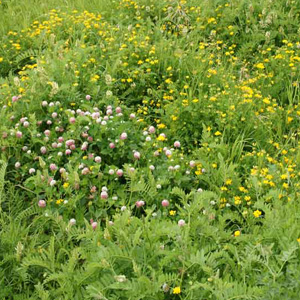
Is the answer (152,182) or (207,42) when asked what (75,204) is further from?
(207,42)

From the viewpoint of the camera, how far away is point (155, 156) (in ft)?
12.1

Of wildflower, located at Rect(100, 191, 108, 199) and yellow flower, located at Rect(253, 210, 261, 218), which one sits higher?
yellow flower, located at Rect(253, 210, 261, 218)

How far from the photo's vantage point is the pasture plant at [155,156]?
2658mm

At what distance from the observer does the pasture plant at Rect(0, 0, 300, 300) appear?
8.72 feet

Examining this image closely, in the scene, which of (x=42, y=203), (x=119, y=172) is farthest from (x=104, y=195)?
(x=42, y=203)

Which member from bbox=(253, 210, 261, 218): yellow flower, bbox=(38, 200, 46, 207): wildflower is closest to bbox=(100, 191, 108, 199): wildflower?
bbox=(38, 200, 46, 207): wildflower

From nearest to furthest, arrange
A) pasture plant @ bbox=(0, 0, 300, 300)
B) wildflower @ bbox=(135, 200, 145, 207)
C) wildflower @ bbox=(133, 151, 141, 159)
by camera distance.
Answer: pasture plant @ bbox=(0, 0, 300, 300) → wildflower @ bbox=(135, 200, 145, 207) → wildflower @ bbox=(133, 151, 141, 159)

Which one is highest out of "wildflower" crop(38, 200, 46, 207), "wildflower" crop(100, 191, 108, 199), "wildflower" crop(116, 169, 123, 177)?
"wildflower" crop(116, 169, 123, 177)

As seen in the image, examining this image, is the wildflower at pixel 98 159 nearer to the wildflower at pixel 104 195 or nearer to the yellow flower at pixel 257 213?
the wildflower at pixel 104 195

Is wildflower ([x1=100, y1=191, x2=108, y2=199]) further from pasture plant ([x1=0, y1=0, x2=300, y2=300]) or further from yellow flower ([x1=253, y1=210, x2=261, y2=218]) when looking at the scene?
yellow flower ([x1=253, y1=210, x2=261, y2=218])

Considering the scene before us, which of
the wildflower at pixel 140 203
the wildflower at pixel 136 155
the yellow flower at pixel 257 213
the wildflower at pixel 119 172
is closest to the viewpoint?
the yellow flower at pixel 257 213

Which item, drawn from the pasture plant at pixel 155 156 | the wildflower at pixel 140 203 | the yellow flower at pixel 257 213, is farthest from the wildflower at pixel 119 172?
the yellow flower at pixel 257 213

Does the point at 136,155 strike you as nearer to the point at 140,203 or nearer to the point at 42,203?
the point at 140,203

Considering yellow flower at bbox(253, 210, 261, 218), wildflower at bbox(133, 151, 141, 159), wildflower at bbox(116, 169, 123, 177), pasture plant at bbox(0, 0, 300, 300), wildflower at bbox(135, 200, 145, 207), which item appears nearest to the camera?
pasture plant at bbox(0, 0, 300, 300)
